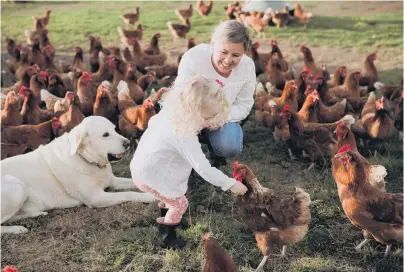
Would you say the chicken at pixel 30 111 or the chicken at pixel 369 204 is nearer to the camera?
the chicken at pixel 369 204

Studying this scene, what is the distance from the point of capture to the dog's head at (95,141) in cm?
406

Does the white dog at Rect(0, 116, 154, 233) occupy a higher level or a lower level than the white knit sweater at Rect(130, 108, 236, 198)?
lower

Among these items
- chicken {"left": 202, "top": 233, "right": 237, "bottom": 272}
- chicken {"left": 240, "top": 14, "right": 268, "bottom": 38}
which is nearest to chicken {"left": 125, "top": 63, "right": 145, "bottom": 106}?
chicken {"left": 202, "top": 233, "right": 237, "bottom": 272}

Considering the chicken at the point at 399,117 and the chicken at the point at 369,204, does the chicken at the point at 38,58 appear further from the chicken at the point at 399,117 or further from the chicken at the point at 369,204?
the chicken at the point at 369,204

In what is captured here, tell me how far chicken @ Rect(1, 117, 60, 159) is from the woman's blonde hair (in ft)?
7.68

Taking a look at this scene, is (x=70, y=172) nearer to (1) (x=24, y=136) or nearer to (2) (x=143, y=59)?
(1) (x=24, y=136)

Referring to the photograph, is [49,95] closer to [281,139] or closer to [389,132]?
[281,139]

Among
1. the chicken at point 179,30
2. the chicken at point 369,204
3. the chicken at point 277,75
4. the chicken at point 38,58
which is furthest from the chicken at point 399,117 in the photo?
the chicken at point 179,30

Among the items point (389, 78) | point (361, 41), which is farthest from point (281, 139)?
point (361, 41)

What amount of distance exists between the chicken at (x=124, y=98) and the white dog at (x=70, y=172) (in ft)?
5.10

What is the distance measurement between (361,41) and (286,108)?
621 centimetres

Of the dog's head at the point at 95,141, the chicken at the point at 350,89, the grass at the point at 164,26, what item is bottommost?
the grass at the point at 164,26

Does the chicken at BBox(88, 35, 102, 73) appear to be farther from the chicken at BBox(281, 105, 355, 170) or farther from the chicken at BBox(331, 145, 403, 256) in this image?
the chicken at BBox(331, 145, 403, 256)

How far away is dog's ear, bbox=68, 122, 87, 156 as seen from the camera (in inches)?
159
